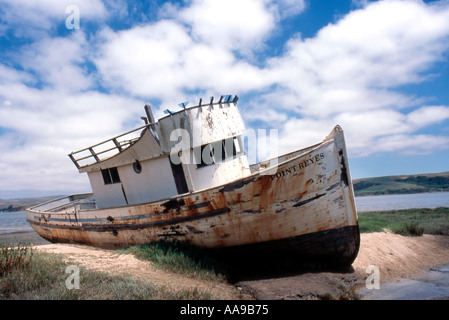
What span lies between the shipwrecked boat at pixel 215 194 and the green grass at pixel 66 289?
2.13 meters

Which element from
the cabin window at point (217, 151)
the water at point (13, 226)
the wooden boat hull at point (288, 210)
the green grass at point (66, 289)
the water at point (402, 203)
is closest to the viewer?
the green grass at point (66, 289)

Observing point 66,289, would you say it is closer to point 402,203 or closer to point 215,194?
point 215,194

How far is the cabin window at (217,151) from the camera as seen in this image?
818 centimetres

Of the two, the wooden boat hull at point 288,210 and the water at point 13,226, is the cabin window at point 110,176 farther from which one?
the water at point 13,226

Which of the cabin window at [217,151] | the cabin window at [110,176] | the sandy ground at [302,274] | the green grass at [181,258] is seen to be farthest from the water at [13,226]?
the cabin window at [217,151]

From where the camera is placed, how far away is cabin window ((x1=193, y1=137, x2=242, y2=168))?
8.18 m

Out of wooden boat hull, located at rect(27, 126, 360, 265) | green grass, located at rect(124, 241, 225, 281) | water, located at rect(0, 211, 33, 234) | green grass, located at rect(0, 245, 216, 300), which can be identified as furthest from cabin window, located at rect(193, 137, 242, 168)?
water, located at rect(0, 211, 33, 234)

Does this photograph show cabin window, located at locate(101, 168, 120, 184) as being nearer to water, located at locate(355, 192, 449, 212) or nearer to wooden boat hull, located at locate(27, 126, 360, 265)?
wooden boat hull, located at locate(27, 126, 360, 265)

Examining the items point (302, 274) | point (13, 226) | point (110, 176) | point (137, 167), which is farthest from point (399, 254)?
point (13, 226)

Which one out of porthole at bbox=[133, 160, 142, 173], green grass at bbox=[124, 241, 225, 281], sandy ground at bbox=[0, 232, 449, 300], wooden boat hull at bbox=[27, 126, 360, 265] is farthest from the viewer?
porthole at bbox=[133, 160, 142, 173]

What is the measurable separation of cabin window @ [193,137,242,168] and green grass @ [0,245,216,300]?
360cm

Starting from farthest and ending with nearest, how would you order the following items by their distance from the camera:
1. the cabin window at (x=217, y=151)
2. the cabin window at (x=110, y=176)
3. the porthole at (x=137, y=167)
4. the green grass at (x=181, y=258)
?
the cabin window at (x=110, y=176), the porthole at (x=137, y=167), the cabin window at (x=217, y=151), the green grass at (x=181, y=258)

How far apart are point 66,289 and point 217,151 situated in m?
4.95

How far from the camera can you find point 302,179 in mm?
6445
